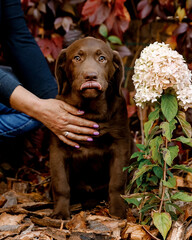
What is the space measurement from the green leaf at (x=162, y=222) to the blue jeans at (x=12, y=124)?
53.6 inches

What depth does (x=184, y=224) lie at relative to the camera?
1.79 metres

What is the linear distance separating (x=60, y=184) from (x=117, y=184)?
Result: 0.34 metres

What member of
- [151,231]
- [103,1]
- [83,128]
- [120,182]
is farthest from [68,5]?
[151,231]

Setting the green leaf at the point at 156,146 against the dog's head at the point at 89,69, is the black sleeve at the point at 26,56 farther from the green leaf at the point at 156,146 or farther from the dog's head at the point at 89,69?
the green leaf at the point at 156,146

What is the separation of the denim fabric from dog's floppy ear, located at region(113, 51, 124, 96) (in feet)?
2.74

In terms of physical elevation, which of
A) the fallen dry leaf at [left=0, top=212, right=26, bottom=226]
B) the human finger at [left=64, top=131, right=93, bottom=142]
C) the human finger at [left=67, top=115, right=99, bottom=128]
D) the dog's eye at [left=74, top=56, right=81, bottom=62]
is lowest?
the fallen dry leaf at [left=0, top=212, right=26, bottom=226]

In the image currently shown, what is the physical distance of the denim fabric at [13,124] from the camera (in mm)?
2619

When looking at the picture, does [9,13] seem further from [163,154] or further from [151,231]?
[151,231]

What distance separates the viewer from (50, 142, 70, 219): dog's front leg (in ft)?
6.68

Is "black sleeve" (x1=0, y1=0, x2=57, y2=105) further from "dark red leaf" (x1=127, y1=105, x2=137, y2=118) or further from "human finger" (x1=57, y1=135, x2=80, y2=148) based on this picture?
"human finger" (x1=57, y1=135, x2=80, y2=148)

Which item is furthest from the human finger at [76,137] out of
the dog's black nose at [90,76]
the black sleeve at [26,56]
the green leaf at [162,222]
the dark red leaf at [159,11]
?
the dark red leaf at [159,11]

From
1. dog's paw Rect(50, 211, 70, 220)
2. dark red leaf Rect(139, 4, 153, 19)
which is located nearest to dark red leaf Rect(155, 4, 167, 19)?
dark red leaf Rect(139, 4, 153, 19)

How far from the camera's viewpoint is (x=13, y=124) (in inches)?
104

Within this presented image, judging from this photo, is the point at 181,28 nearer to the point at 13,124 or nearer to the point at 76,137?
the point at 76,137
